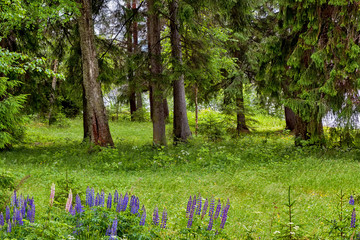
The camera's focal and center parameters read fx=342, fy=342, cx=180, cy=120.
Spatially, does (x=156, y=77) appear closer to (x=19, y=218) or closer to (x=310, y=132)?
(x=310, y=132)

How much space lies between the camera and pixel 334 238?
3.24 metres

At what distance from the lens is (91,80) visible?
37.5 ft

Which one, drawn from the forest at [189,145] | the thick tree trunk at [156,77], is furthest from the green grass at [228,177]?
the thick tree trunk at [156,77]

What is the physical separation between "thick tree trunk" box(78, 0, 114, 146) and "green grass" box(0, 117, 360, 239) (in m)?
0.80

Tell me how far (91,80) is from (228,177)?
610 centimetres

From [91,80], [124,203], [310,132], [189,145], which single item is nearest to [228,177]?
[189,145]

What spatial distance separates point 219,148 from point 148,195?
5.31 metres

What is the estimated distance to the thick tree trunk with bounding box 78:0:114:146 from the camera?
1135 cm

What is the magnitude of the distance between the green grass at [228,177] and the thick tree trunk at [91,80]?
31.5 inches

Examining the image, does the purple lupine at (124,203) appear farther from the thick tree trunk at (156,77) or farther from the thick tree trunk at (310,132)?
the thick tree trunk at (156,77)

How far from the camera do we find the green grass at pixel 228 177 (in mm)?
5191

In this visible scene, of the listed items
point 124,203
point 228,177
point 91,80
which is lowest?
point 228,177

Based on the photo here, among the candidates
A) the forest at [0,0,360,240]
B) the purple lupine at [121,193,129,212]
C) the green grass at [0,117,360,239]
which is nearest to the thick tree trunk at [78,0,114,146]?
the forest at [0,0,360,240]

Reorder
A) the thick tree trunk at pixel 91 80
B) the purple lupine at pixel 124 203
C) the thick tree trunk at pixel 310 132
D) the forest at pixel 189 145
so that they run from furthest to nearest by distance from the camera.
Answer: the thick tree trunk at pixel 91 80, the thick tree trunk at pixel 310 132, the forest at pixel 189 145, the purple lupine at pixel 124 203
